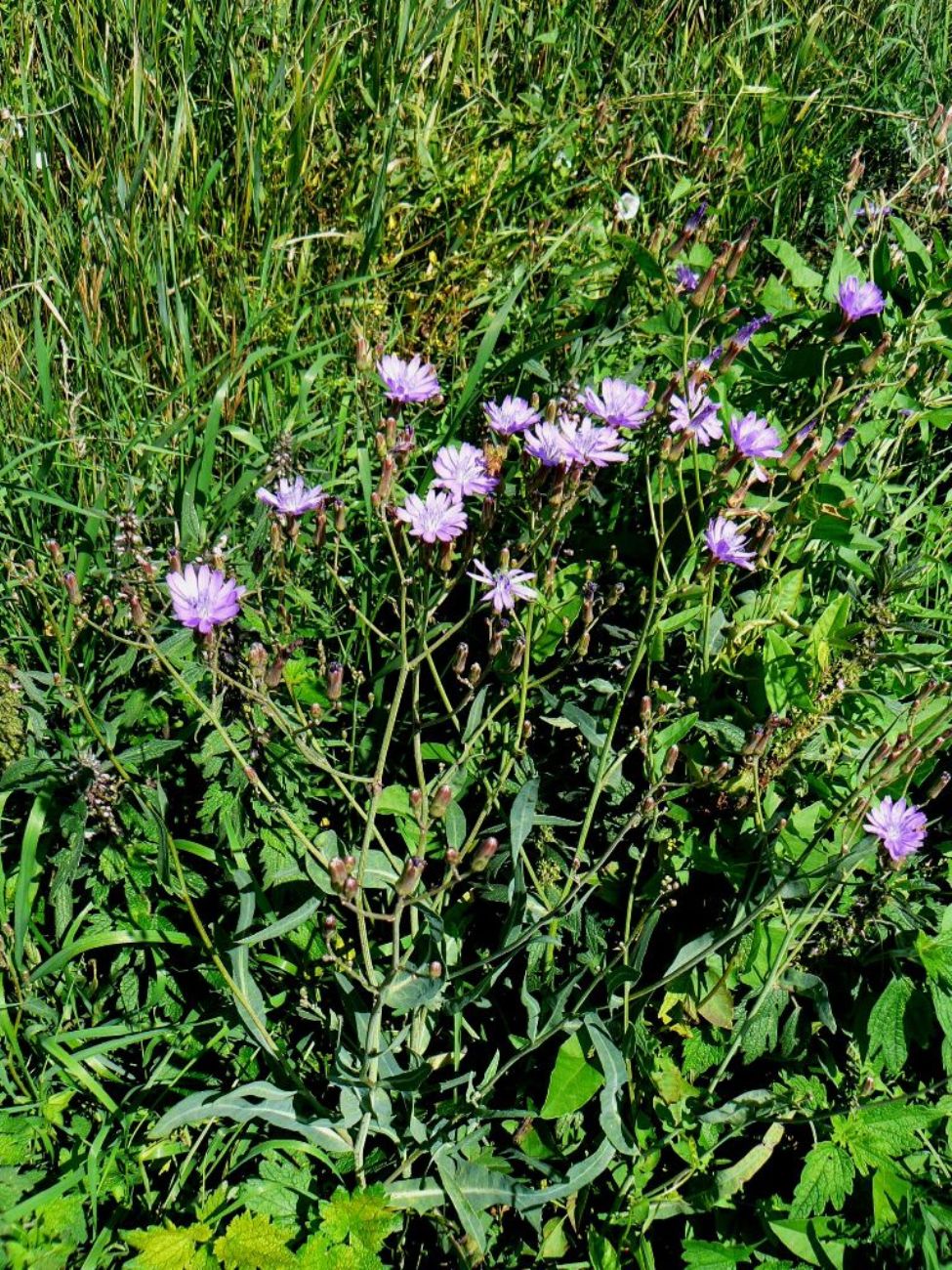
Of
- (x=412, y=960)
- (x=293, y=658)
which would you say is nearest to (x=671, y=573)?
(x=293, y=658)

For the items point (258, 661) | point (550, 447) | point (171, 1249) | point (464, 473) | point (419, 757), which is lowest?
point (171, 1249)

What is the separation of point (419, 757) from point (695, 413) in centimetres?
74

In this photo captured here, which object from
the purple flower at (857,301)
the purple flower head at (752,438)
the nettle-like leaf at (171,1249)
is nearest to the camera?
the nettle-like leaf at (171,1249)

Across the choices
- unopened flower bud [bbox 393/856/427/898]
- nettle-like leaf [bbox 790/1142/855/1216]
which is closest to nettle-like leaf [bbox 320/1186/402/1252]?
unopened flower bud [bbox 393/856/427/898]

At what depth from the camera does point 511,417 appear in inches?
69.9

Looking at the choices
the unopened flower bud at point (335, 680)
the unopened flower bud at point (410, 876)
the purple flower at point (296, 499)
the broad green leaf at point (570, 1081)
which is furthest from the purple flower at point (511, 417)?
the broad green leaf at point (570, 1081)

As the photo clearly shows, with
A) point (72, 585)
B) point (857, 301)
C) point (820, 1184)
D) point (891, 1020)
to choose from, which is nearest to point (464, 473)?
point (72, 585)

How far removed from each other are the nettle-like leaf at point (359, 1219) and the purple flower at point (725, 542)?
107cm

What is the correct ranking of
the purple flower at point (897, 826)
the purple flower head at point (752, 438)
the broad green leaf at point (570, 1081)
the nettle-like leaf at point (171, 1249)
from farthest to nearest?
the purple flower head at point (752, 438)
the broad green leaf at point (570, 1081)
the purple flower at point (897, 826)
the nettle-like leaf at point (171, 1249)

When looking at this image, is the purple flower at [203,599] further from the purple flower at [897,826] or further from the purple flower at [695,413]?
the purple flower at [897,826]

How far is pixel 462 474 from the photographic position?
1.74 m

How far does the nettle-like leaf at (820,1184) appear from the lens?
1598 millimetres

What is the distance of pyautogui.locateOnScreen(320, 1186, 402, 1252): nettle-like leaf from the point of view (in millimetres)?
1462

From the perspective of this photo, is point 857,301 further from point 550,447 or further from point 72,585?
point 72,585
